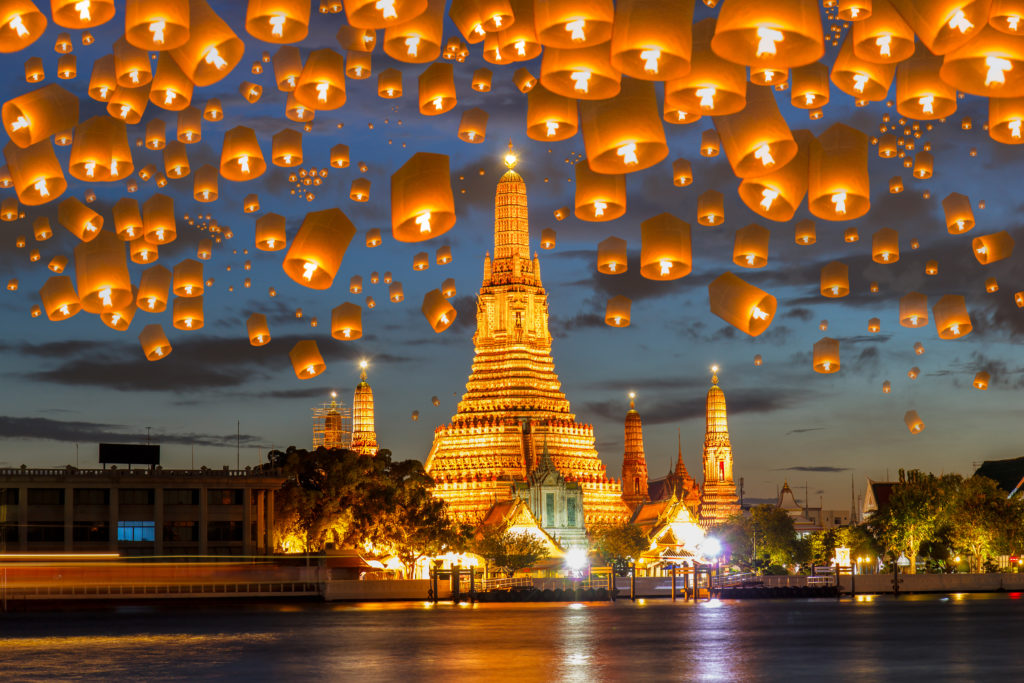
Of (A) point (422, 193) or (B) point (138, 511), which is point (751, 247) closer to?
(A) point (422, 193)

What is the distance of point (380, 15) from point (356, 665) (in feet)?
93.3

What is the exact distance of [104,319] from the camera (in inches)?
696

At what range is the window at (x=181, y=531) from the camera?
95062mm

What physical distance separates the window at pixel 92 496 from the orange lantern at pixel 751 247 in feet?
275

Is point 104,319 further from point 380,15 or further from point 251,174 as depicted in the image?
point 380,15

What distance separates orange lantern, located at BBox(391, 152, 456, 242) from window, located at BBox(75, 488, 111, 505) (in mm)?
85585

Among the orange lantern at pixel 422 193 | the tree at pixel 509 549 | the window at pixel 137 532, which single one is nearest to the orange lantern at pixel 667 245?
the orange lantern at pixel 422 193

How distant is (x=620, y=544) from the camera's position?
11581 cm

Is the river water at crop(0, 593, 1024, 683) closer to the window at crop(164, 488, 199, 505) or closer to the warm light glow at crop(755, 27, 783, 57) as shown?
the window at crop(164, 488, 199, 505)

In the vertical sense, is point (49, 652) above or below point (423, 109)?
below

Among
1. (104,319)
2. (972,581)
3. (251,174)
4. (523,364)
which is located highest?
(523,364)

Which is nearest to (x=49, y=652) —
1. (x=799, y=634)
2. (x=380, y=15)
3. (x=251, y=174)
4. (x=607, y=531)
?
(x=799, y=634)

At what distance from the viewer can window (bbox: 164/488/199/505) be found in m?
95.6

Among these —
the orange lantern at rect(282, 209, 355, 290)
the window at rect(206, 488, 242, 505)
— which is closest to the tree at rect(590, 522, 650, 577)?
the window at rect(206, 488, 242, 505)
